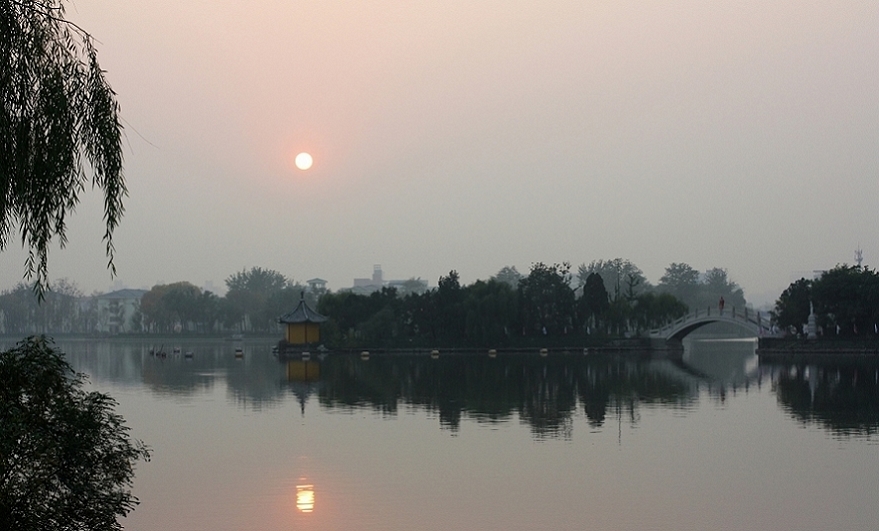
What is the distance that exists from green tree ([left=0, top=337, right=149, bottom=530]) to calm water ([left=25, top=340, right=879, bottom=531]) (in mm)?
5631

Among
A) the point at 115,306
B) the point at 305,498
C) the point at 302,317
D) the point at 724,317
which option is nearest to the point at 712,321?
the point at 724,317

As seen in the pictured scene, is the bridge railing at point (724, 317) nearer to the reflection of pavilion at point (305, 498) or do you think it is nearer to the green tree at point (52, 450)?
the reflection of pavilion at point (305, 498)

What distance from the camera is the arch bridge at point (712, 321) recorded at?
218ft

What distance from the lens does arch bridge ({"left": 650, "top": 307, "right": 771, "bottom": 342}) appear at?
66.6 meters

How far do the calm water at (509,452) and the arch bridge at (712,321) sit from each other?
17.3 metres

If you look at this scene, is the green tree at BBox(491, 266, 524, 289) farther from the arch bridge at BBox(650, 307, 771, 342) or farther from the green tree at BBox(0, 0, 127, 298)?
the green tree at BBox(0, 0, 127, 298)

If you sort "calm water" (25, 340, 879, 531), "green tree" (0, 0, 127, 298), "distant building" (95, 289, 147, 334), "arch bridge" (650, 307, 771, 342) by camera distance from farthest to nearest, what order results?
"distant building" (95, 289, 147, 334) → "arch bridge" (650, 307, 771, 342) → "calm water" (25, 340, 879, 531) → "green tree" (0, 0, 127, 298)

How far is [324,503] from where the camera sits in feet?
62.6

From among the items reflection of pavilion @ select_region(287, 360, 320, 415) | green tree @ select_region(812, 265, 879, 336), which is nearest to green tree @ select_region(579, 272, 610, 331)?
green tree @ select_region(812, 265, 879, 336)

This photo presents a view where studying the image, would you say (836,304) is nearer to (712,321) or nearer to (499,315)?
(712,321)

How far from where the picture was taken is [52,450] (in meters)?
11.4

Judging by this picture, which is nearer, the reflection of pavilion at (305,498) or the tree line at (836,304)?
the reflection of pavilion at (305,498)

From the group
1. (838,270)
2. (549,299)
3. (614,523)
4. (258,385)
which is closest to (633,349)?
(549,299)

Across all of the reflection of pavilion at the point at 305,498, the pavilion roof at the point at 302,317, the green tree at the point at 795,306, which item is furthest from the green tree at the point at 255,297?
the reflection of pavilion at the point at 305,498
